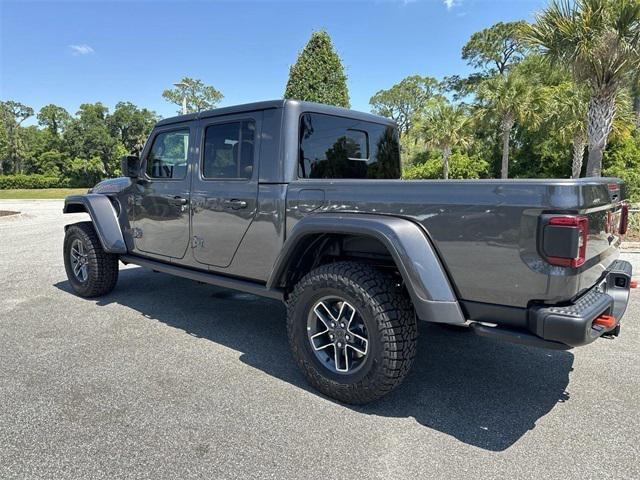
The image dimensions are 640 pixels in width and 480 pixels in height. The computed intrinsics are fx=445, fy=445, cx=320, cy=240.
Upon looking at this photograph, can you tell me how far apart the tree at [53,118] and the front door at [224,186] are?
60.5 metres

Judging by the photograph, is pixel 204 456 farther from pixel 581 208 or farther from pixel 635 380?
pixel 635 380

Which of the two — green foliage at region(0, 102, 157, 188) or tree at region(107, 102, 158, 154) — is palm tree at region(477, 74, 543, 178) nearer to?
green foliage at region(0, 102, 157, 188)

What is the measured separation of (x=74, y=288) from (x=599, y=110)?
11856 millimetres

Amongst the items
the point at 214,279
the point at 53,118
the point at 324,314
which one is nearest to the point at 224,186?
the point at 214,279

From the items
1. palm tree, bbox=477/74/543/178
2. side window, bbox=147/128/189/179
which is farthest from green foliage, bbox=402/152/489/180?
side window, bbox=147/128/189/179

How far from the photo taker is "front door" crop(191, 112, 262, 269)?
135 inches

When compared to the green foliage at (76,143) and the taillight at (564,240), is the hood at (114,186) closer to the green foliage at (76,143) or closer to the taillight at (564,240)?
the taillight at (564,240)

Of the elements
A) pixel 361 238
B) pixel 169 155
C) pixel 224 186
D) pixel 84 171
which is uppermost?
pixel 84 171

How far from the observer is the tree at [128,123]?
167 feet

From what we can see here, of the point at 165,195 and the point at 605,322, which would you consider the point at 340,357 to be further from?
the point at 165,195

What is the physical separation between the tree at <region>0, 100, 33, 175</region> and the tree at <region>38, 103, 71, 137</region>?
11.1 ft

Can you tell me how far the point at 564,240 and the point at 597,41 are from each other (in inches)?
397

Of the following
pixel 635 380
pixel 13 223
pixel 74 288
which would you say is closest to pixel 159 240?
pixel 74 288

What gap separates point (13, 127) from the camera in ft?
180
